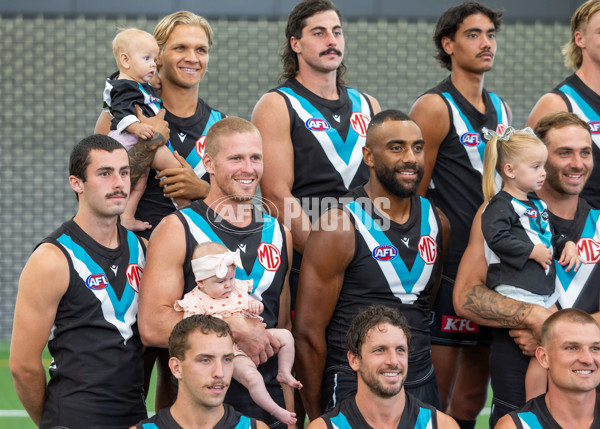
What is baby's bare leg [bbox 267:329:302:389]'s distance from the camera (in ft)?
13.2

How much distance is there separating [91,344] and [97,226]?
1.74 feet

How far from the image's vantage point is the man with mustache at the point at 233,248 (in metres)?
3.97

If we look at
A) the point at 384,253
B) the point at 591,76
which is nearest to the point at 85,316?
the point at 384,253

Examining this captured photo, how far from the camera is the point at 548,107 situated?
16.4 ft

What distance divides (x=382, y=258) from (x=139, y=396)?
4.33 ft

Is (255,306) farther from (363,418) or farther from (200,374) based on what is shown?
(363,418)

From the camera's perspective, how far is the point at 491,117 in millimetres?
5117

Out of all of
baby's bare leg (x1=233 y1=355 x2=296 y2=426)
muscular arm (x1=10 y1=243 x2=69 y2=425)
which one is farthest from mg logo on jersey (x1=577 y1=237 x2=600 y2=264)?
muscular arm (x1=10 y1=243 x2=69 y2=425)

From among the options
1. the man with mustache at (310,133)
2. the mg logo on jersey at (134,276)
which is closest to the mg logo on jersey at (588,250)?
the man with mustache at (310,133)

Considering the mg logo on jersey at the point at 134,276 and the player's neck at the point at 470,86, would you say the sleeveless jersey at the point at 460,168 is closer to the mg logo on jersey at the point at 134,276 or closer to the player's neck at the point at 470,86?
the player's neck at the point at 470,86

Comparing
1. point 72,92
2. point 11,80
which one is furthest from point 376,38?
point 11,80

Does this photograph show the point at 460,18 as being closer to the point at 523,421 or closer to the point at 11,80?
the point at 523,421

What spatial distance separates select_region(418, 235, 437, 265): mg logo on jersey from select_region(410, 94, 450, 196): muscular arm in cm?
62

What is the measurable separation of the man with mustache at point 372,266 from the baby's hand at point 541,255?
1.74ft
